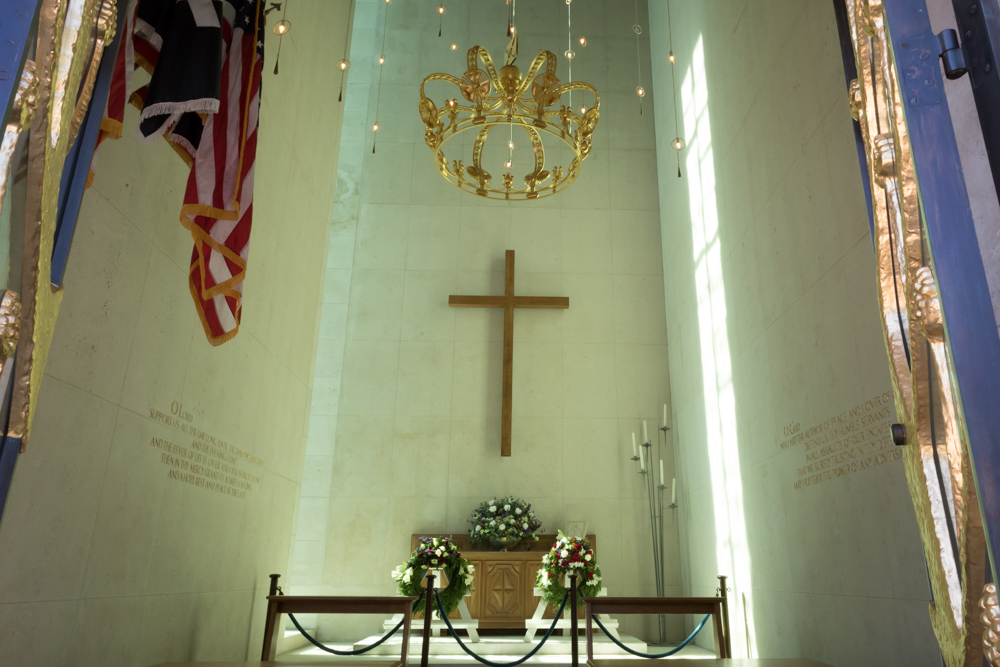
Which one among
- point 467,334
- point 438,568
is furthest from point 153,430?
point 467,334

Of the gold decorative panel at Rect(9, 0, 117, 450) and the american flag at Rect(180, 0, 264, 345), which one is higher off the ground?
the american flag at Rect(180, 0, 264, 345)

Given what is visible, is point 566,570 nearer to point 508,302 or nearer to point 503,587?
point 503,587

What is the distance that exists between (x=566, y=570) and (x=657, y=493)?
3.11 m

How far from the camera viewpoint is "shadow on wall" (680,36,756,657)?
21.6ft

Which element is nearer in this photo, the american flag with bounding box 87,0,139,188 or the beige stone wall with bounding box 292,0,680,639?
the american flag with bounding box 87,0,139,188

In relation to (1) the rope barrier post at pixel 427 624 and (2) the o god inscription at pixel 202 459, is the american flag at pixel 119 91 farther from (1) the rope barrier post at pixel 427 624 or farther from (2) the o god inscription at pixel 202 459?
(1) the rope barrier post at pixel 427 624

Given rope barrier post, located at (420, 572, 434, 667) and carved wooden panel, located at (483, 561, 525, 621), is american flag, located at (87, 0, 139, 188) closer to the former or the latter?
rope barrier post, located at (420, 572, 434, 667)

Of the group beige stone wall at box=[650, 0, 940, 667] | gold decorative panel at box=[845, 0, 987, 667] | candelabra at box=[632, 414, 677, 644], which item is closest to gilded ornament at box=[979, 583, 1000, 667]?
gold decorative panel at box=[845, 0, 987, 667]

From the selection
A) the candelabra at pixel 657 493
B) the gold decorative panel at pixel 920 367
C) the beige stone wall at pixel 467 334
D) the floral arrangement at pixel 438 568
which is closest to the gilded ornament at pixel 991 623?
the gold decorative panel at pixel 920 367

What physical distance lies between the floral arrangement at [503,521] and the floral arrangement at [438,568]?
1594 millimetres

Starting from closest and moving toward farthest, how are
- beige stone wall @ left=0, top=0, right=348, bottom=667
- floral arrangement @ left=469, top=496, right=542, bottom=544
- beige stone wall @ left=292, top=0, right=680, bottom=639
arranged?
beige stone wall @ left=0, top=0, right=348, bottom=667, floral arrangement @ left=469, top=496, right=542, bottom=544, beige stone wall @ left=292, top=0, right=680, bottom=639

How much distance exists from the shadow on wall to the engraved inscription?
4.78 ft

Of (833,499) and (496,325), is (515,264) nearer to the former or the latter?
(496,325)

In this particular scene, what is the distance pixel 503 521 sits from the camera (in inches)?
320
